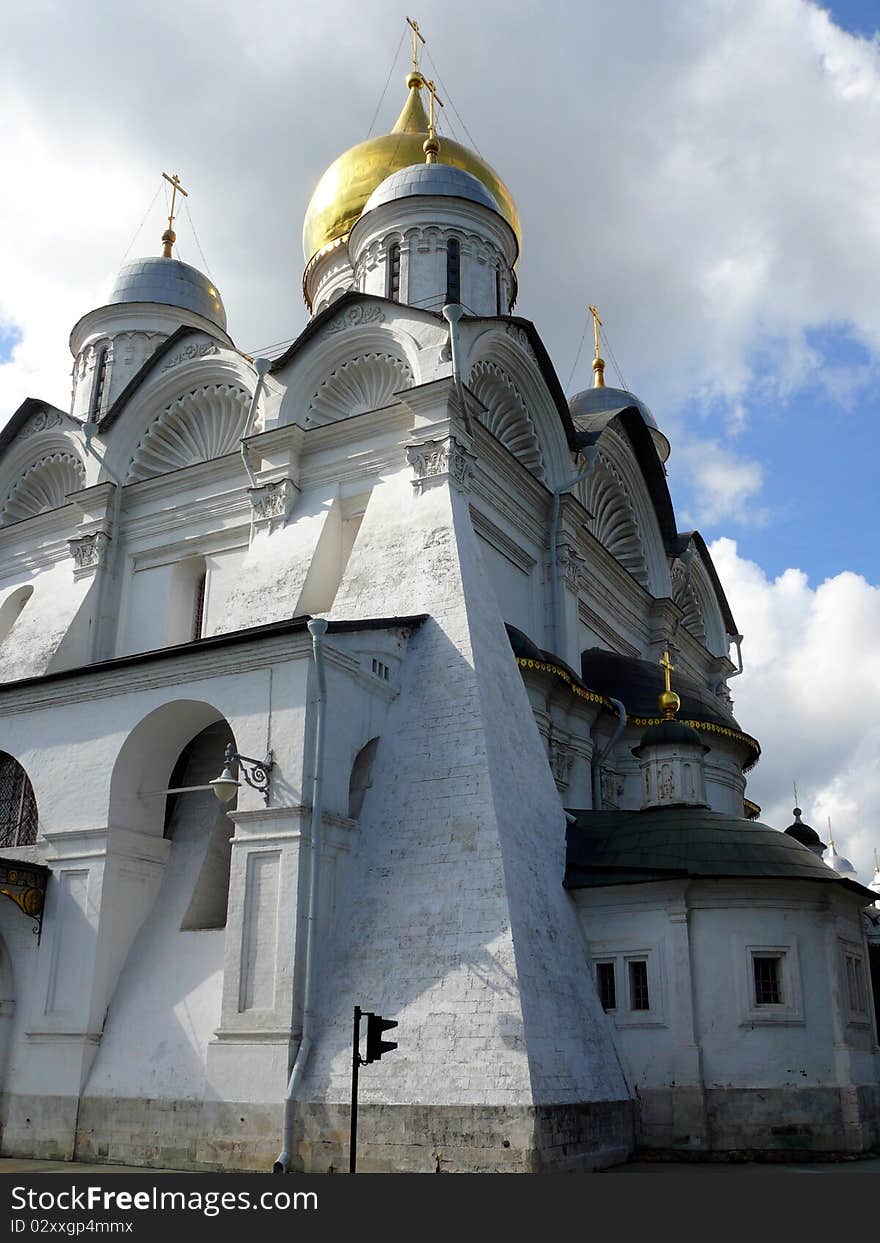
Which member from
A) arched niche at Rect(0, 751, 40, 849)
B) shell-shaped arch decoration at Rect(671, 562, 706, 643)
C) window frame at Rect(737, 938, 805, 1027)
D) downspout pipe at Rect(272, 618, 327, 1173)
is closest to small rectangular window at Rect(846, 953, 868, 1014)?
window frame at Rect(737, 938, 805, 1027)

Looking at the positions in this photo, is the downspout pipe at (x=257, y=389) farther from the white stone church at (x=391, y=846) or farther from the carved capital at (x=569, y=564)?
the carved capital at (x=569, y=564)

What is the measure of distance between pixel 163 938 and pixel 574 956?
446 centimetres

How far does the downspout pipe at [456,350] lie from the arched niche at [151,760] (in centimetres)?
549

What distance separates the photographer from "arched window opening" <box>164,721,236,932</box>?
1303 centimetres

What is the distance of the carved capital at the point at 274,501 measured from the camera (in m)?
17.0

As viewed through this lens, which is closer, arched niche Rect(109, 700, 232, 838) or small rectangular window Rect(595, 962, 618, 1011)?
small rectangular window Rect(595, 962, 618, 1011)

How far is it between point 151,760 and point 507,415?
834 cm

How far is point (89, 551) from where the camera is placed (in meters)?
19.1

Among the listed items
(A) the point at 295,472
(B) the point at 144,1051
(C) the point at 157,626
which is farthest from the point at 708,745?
(B) the point at 144,1051

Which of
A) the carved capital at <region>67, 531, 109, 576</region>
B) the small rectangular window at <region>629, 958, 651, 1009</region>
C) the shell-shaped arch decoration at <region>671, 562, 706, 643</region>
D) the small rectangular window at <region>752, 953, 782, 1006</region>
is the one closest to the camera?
the small rectangular window at <region>752, 953, 782, 1006</region>

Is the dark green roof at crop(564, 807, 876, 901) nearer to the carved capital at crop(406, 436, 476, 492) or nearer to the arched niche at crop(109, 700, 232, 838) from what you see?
the arched niche at crop(109, 700, 232, 838)

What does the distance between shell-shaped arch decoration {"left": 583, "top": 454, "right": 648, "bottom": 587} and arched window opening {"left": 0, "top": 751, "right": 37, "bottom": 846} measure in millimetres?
11004

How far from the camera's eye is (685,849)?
12.5 metres

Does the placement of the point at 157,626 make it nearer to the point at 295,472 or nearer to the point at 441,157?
the point at 295,472
